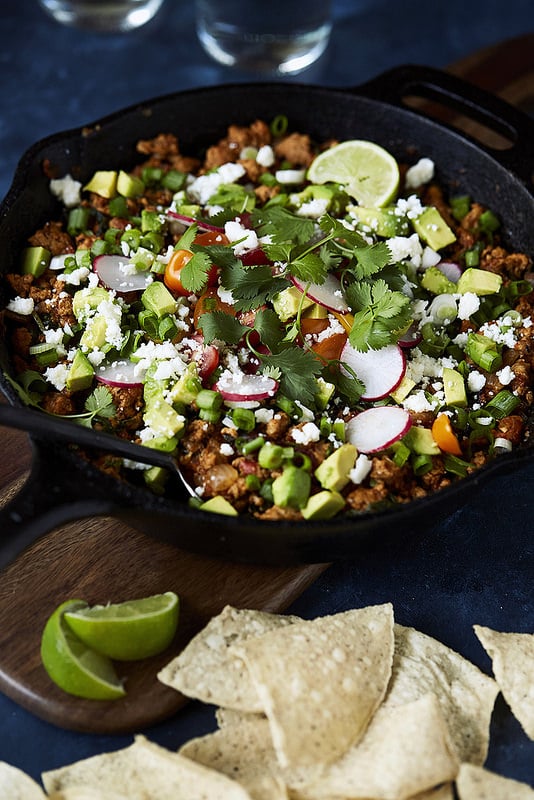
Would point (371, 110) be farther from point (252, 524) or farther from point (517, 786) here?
point (517, 786)

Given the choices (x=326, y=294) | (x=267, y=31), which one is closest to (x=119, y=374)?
(x=326, y=294)

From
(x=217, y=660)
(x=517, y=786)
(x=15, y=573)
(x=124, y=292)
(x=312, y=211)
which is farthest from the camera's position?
(x=312, y=211)

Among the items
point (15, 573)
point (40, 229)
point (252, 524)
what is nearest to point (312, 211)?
point (40, 229)

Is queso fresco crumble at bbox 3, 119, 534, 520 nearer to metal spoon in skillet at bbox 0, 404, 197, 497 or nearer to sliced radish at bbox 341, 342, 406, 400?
sliced radish at bbox 341, 342, 406, 400

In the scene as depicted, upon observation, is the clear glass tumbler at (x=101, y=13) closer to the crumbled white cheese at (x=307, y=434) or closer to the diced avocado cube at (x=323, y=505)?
the crumbled white cheese at (x=307, y=434)

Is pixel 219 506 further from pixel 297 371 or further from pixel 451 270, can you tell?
pixel 451 270
